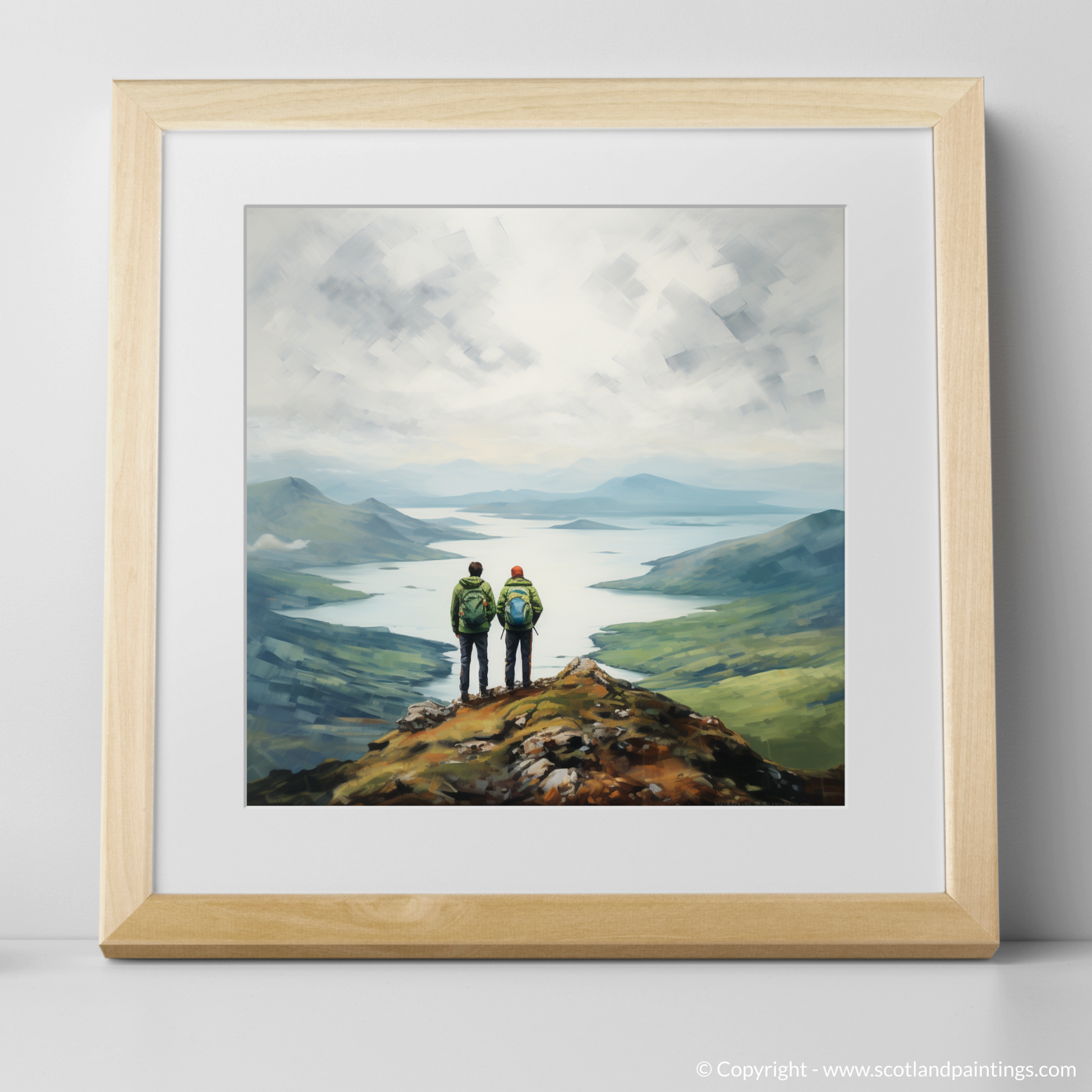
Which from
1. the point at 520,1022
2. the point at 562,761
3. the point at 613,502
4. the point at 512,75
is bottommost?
the point at 520,1022

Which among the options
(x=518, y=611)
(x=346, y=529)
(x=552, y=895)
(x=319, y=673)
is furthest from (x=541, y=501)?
(x=552, y=895)

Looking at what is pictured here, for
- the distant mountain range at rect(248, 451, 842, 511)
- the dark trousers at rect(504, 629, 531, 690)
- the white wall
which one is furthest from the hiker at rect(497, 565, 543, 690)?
the white wall

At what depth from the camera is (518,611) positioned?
3.31 feet

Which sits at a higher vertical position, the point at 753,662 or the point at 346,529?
the point at 346,529

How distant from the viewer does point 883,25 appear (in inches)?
41.5

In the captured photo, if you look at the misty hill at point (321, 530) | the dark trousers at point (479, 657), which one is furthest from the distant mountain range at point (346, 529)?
the dark trousers at point (479, 657)

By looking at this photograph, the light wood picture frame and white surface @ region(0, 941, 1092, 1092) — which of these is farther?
the light wood picture frame

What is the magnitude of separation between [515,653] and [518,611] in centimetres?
5

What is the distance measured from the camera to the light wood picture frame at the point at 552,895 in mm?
967

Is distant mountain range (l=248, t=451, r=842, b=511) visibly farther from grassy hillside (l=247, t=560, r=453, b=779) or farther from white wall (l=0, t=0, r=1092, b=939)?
white wall (l=0, t=0, r=1092, b=939)

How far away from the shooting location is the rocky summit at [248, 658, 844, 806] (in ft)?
3.28

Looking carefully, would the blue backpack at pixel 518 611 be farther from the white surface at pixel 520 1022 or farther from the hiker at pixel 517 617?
the white surface at pixel 520 1022

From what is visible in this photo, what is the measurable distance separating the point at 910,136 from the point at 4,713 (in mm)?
1322

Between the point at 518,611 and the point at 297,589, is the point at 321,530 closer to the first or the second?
the point at 297,589
